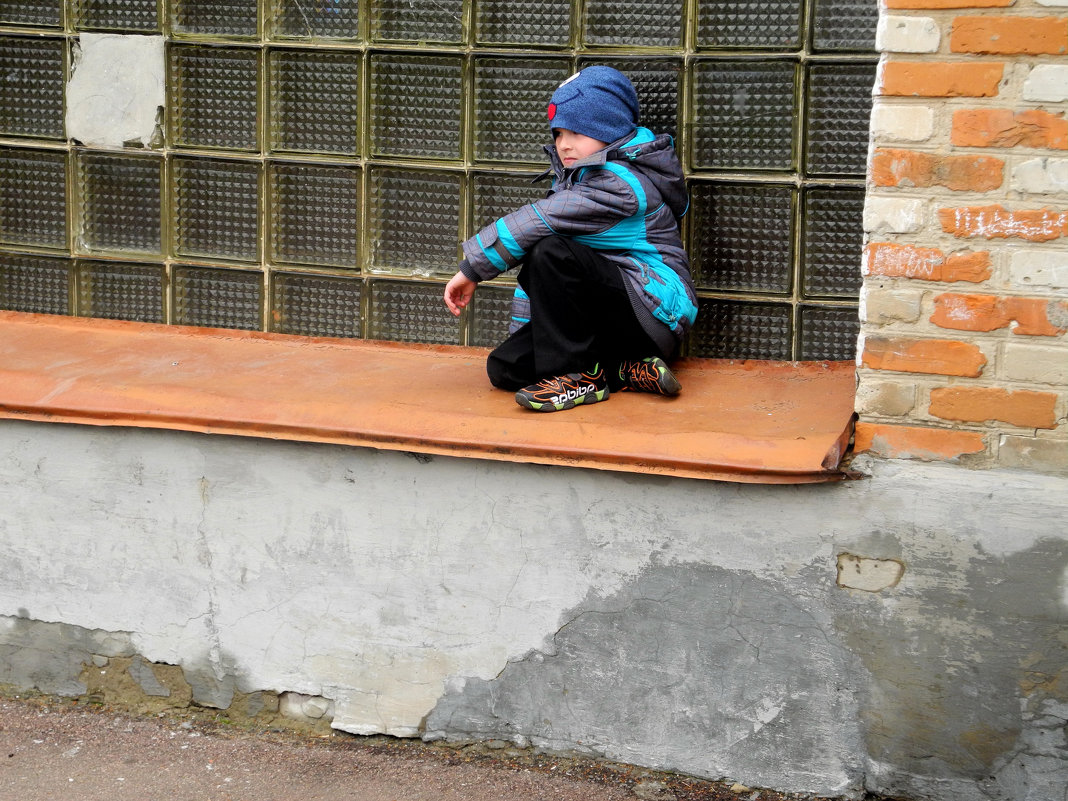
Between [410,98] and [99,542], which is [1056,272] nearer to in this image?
[410,98]

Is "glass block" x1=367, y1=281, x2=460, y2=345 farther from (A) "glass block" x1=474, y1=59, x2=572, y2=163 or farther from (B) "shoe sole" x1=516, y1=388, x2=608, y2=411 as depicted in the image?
(B) "shoe sole" x1=516, y1=388, x2=608, y2=411

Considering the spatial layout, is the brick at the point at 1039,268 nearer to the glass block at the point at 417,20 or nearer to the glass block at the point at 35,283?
the glass block at the point at 417,20

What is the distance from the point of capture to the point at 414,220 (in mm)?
3680

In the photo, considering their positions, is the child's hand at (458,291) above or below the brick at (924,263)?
below

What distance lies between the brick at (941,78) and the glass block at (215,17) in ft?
6.29

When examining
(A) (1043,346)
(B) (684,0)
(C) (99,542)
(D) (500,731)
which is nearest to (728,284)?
(B) (684,0)

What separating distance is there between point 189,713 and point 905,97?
2411mm

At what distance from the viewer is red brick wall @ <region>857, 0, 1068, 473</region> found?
8.41ft

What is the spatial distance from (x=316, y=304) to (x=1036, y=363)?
207cm

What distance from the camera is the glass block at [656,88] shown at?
3.40 m

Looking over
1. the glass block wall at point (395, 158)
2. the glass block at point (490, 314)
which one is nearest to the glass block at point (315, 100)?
the glass block wall at point (395, 158)

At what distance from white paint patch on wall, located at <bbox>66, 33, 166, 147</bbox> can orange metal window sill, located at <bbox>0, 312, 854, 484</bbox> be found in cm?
62

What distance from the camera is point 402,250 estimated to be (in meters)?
3.71

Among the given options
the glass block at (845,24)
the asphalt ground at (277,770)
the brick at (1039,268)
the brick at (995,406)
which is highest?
the glass block at (845,24)
